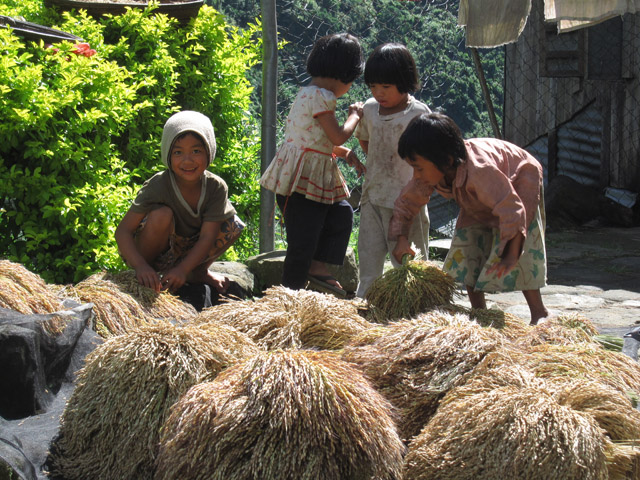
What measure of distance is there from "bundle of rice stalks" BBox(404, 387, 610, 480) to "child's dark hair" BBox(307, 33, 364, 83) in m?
3.00

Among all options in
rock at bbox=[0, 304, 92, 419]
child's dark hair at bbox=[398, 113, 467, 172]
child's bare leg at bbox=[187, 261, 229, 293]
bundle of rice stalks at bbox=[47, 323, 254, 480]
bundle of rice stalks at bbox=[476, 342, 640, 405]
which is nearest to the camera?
bundle of rice stalks at bbox=[47, 323, 254, 480]

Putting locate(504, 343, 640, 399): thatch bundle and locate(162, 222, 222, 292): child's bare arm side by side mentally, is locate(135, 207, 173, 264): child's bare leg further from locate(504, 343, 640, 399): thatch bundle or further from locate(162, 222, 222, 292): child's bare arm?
locate(504, 343, 640, 399): thatch bundle

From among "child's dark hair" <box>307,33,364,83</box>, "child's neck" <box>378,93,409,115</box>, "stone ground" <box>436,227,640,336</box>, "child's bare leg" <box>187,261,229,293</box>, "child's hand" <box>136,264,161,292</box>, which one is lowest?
"stone ground" <box>436,227,640,336</box>

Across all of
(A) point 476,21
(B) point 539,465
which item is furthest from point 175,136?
(A) point 476,21

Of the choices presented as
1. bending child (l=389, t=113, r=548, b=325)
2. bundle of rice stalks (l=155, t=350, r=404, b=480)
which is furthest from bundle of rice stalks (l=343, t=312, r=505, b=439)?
bending child (l=389, t=113, r=548, b=325)

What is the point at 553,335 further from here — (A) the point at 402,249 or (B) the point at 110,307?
(B) the point at 110,307

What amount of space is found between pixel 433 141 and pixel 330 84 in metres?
1.26

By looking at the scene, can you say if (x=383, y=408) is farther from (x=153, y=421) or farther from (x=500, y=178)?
(x=500, y=178)

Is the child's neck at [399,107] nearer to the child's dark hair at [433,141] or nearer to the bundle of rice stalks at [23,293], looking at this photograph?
the child's dark hair at [433,141]

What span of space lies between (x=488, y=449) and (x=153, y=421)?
1.08m

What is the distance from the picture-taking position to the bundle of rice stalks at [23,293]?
342cm

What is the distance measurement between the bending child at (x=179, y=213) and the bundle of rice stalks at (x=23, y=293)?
85 centimetres

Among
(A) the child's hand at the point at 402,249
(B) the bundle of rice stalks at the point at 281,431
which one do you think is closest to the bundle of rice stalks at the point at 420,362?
(B) the bundle of rice stalks at the point at 281,431

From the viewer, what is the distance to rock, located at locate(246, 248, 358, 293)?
19.1 feet
